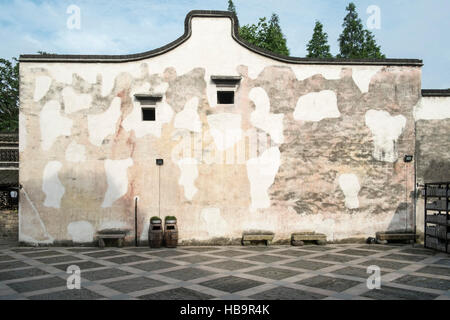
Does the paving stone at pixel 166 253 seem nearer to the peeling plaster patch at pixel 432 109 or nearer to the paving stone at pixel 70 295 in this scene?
the paving stone at pixel 70 295

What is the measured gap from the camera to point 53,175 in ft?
37.8

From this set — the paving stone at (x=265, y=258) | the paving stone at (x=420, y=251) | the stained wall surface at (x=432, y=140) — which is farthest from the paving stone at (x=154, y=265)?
the stained wall surface at (x=432, y=140)

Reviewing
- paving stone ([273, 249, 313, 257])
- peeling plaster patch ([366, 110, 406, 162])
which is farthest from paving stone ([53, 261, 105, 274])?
peeling plaster patch ([366, 110, 406, 162])

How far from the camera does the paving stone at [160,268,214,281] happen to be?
7.45m

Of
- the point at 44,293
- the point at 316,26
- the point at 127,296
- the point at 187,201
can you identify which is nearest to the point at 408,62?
the point at 187,201

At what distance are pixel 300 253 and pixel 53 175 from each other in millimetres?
9632

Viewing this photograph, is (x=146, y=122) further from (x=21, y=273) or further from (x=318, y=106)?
(x=318, y=106)

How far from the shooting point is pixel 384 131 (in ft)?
40.3

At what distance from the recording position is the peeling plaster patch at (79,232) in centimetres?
1144

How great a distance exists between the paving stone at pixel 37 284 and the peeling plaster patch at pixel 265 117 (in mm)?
8351

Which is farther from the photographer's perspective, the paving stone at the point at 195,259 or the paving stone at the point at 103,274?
the paving stone at the point at 195,259

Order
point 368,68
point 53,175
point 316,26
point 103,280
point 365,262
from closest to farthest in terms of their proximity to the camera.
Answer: point 103,280 → point 365,262 → point 53,175 → point 368,68 → point 316,26

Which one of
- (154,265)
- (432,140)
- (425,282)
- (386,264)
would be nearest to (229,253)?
(154,265)
